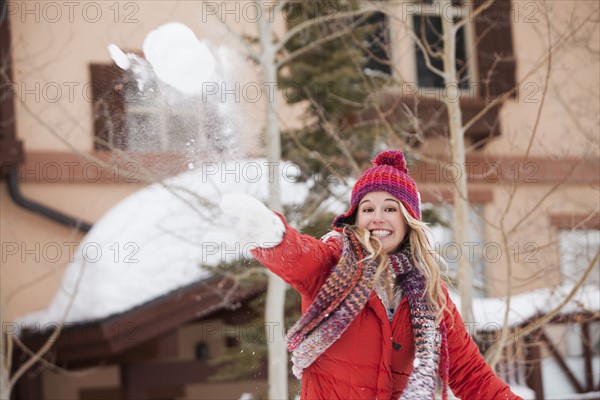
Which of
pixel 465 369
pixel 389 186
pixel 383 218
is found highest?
pixel 389 186

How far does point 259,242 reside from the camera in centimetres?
277

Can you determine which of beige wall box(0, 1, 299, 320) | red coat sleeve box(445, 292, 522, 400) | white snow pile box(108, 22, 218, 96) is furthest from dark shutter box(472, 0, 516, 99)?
red coat sleeve box(445, 292, 522, 400)

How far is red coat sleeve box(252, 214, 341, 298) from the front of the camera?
2814 mm

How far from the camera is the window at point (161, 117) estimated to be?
4.61m

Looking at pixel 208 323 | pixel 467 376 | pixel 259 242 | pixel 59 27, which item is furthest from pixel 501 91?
pixel 259 242

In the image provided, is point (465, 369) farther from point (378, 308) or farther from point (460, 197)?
point (460, 197)

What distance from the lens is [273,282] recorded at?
6.43m

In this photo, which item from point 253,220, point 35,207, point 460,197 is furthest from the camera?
point 35,207

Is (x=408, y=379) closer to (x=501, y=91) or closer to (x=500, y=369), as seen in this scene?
(x=500, y=369)

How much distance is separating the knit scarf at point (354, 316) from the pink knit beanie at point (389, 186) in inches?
6.5

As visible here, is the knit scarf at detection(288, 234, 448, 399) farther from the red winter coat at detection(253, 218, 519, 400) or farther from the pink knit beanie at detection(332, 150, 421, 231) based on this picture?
the pink knit beanie at detection(332, 150, 421, 231)

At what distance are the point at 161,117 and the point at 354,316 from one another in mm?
2139

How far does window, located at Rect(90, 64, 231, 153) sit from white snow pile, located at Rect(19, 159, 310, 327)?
2895 mm

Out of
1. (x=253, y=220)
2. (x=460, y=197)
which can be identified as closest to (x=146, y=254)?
(x=460, y=197)
